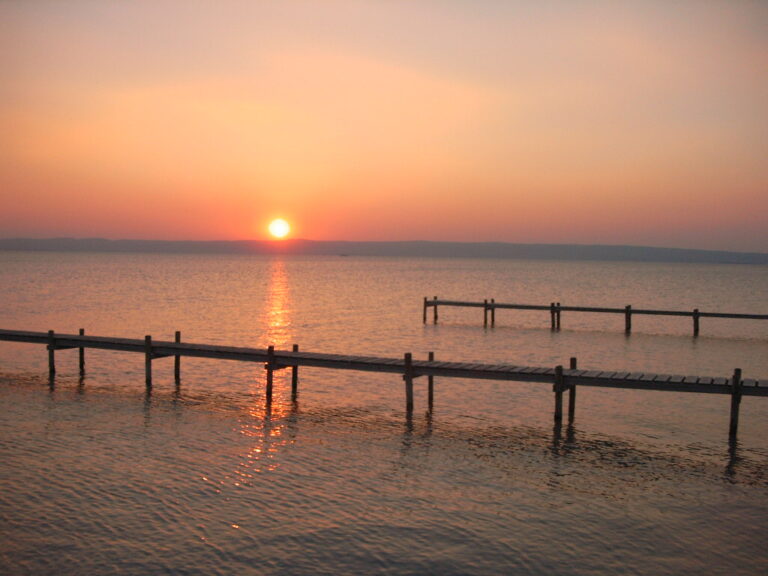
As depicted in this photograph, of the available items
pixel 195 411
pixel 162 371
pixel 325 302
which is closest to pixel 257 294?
pixel 325 302

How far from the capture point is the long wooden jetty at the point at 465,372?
57.4 feet

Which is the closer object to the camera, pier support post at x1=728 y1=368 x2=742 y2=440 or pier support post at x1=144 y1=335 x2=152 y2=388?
pier support post at x1=728 y1=368 x2=742 y2=440

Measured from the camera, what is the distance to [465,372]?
19531mm

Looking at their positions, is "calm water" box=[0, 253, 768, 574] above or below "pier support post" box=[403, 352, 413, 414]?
below

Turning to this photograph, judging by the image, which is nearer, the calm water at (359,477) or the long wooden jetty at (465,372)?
the calm water at (359,477)

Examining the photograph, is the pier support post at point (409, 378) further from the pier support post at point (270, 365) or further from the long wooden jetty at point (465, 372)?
the pier support post at point (270, 365)

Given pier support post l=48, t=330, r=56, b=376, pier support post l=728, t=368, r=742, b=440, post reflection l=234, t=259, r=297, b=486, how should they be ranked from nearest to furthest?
post reflection l=234, t=259, r=297, b=486, pier support post l=728, t=368, r=742, b=440, pier support post l=48, t=330, r=56, b=376

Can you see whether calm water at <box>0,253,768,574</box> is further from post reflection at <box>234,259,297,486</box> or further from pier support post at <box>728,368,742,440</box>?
pier support post at <box>728,368,742,440</box>

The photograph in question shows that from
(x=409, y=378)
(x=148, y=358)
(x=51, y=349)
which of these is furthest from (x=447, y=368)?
(x=51, y=349)

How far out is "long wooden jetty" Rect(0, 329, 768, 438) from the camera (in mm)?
17484

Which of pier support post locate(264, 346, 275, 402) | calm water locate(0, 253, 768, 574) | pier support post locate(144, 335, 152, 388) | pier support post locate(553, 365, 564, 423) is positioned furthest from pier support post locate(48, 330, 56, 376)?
pier support post locate(553, 365, 564, 423)

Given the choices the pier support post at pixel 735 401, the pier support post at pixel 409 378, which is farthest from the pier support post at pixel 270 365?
the pier support post at pixel 735 401

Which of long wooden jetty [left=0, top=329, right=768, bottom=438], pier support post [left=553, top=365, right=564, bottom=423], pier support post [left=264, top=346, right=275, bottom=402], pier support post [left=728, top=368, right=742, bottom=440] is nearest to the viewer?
pier support post [left=728, top=368, right=742, bottom=440]

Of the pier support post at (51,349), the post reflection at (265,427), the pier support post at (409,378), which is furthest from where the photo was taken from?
the pier support post at (51,349)
